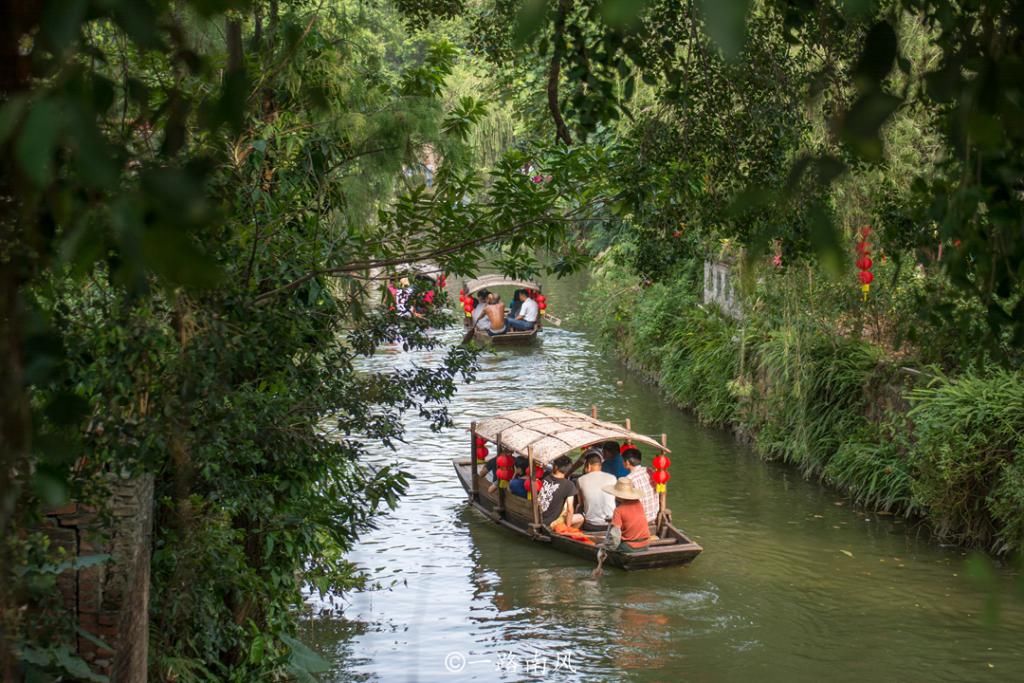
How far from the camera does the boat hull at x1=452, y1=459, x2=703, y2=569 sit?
39.6ft

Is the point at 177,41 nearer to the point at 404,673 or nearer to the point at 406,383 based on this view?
the point at 406,383

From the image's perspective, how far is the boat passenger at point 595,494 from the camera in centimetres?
1244

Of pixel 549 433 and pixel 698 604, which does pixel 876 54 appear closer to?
pixel 698 604

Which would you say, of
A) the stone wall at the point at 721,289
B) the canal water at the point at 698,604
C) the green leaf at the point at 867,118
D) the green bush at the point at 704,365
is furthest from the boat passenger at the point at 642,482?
the green leaf at the point at 867,118

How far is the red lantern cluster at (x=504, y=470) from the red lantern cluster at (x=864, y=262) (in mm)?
4327

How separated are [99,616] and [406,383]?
6.51 feet

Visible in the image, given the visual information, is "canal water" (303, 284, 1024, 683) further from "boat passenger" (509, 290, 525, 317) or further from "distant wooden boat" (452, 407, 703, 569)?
"boat passenger" (509, 290, 525, 317)

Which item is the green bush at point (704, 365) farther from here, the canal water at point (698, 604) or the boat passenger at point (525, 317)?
the boat passenger at point (525, 317)

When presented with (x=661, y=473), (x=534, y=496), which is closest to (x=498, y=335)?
(x=534, y=496)

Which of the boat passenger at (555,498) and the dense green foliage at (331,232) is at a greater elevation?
the dense green foliage at (331,232)

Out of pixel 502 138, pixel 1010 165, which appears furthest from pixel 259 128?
pixel 502 138

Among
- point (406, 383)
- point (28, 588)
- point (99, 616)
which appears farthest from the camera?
→ point (406, 383)

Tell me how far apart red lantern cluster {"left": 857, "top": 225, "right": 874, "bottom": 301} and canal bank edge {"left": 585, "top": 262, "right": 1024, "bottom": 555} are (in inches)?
42.0

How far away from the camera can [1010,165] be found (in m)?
3.59
